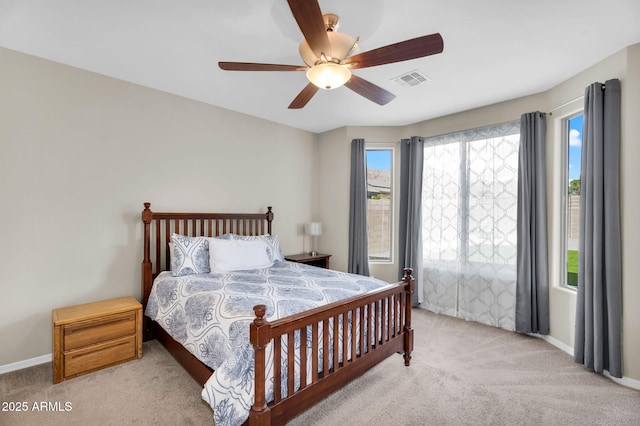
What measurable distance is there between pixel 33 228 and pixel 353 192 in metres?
3.64

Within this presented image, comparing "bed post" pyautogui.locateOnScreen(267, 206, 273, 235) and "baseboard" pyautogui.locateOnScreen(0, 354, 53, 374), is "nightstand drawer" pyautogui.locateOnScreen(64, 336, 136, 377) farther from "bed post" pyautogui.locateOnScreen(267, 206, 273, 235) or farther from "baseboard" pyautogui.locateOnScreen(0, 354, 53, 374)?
"bed post" pyautogui.locateOnScreen(267, 206, 273, 235)

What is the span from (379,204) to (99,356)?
12.5 feet

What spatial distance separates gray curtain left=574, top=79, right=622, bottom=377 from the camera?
2445mm

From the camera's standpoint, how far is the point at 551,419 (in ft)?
6.57

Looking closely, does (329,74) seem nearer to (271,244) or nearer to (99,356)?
(271,244)

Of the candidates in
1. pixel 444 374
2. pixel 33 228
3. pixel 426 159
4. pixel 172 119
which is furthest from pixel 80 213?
pixel 426 159

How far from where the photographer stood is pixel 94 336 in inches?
99.8

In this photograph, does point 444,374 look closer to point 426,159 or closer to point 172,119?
point 426,159

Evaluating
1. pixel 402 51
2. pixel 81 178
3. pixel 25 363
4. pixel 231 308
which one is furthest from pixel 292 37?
pixel 25 363

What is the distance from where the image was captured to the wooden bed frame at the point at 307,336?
1670 millimetres

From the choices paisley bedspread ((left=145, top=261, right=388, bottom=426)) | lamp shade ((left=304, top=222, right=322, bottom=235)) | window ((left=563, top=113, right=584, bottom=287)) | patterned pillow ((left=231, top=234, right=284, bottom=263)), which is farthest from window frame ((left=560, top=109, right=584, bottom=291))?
patterned pillow ((left=231, top=234, right=284, bottom=263))

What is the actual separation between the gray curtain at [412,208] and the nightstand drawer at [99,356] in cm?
342

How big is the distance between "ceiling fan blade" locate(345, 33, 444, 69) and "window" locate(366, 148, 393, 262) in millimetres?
2864

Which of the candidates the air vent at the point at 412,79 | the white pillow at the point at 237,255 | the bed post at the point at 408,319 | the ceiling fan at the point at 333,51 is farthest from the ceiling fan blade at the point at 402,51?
the white pillow at the point at 237,255
